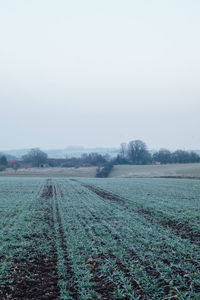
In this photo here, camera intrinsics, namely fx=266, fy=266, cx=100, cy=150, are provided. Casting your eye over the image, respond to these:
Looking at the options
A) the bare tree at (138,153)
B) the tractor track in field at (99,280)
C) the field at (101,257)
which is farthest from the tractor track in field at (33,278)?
the bare tree at (138,153)

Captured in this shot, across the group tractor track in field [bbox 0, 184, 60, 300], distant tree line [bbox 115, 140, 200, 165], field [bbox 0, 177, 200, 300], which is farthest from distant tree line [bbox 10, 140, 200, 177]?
tractor track in field [bbox 0, 184, 60, 300]

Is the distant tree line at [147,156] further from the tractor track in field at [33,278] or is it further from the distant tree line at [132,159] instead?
the tractor track in field at [33,278]

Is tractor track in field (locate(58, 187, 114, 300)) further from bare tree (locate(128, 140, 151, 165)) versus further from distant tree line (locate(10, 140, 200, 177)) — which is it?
bare tree (locate(128, 140, 151, 165))

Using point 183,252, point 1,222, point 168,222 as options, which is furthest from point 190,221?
point 1,222

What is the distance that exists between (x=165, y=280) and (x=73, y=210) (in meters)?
13.8

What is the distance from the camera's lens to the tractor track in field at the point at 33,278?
23.7 feet

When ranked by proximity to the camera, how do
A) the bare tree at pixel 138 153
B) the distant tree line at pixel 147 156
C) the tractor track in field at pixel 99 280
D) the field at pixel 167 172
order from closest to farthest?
the tractor track in field at pixel 99 280, the field at pixel 167 172, the distant tree line at pixel 147 156, the bare tree at pixel 138 153

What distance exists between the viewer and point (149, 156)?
117m

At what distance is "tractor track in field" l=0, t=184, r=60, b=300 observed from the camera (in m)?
7.24

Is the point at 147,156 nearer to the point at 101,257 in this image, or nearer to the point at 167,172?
the point at 167,172

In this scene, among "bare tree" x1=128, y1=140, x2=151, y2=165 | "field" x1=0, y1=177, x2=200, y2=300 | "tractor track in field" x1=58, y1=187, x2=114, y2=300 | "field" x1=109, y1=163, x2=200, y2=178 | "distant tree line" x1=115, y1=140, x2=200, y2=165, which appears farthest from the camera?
"bare tree" x1=128, y1=140, x2=151, y2=165

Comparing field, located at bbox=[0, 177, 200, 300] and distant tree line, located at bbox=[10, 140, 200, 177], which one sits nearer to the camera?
field, located at bbox=[0, 177, 200, 300]

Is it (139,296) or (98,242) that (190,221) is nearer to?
(98,242)

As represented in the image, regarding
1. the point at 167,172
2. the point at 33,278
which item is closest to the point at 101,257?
the point at 33,278
